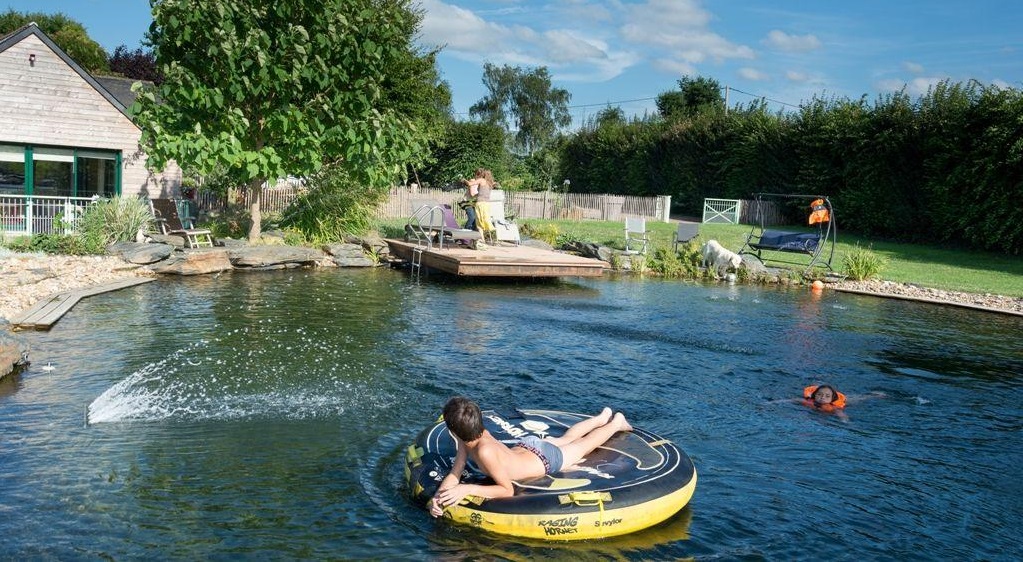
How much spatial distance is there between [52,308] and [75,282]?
236 cm

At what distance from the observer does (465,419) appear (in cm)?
508

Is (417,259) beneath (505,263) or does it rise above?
beneath

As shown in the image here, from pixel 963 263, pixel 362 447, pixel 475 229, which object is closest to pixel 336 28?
pixel 475 229

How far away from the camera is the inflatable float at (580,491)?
16.7 feet

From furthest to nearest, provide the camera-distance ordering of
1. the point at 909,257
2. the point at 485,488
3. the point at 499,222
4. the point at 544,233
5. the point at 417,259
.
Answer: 1. the point at 544,233
2. the point at 909,257
3. the point at 499,222
4. the point at 417,259
5. the point at 485,488

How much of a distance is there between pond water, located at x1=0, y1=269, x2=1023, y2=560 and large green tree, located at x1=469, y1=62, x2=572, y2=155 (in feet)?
166

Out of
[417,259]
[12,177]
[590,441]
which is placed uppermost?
[12,177]

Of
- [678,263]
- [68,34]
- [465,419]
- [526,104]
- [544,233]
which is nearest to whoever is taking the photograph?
[465,419]

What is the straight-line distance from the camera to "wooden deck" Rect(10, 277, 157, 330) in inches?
390

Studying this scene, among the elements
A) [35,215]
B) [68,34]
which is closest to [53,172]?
[35,215]

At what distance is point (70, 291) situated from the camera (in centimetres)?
1230

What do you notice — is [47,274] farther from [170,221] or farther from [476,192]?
[476,192]

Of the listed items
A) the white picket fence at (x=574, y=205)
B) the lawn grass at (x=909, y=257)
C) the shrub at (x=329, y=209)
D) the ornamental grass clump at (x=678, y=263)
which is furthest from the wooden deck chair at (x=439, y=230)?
the white picket fence at (x=574, y=205)

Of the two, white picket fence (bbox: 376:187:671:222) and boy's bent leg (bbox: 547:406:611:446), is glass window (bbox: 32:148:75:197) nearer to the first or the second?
white picket fence (bbox: 376:187:671:222)
